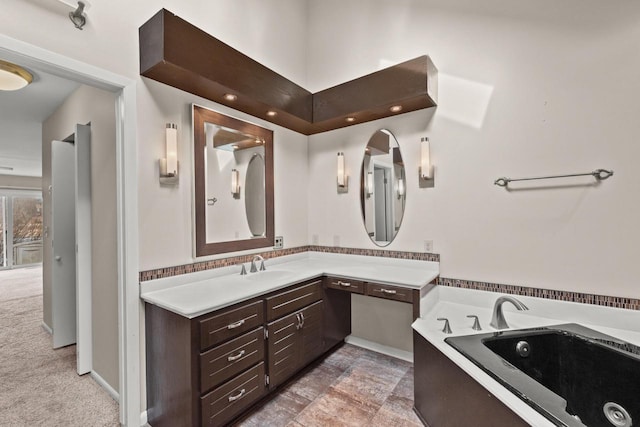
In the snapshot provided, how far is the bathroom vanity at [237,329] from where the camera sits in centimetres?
167

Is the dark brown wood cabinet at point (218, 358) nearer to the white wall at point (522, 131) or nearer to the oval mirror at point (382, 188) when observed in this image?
the oval mirror at point (382, 188)

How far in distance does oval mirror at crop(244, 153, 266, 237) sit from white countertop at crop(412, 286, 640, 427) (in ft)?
5.40

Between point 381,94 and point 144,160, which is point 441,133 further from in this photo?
point 144,160

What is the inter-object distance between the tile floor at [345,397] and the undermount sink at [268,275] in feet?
2.85

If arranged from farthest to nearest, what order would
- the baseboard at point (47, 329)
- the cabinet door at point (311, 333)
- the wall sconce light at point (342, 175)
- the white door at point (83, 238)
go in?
the baseboard at point (47, 329)
the wall sconce light at point (342, 175)
the white door at point (83, 238)
the cabinet door at point (311, 333)

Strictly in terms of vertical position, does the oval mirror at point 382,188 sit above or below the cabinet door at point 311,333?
above

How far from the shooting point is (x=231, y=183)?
2.63 meters

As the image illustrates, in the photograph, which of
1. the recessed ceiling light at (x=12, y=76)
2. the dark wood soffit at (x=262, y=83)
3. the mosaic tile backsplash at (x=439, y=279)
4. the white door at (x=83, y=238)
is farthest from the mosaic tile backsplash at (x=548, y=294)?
the recessed ceiling light at (x=12, y=76)

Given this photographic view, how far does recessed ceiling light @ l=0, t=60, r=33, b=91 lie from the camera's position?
7.37 ft

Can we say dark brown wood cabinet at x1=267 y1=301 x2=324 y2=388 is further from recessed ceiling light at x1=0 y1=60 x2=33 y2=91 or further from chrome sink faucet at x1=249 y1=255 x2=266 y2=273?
recessed ceiling light at x1=0 y1=60 x2=33 y2=91

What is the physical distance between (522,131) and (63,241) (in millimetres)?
4461

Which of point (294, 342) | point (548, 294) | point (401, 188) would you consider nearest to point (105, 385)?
point (294, 342)

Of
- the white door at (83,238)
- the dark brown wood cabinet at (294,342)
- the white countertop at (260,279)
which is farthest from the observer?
the white door at (83,238)

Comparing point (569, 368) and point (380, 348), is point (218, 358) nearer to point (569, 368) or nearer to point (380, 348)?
point (380, 348)
